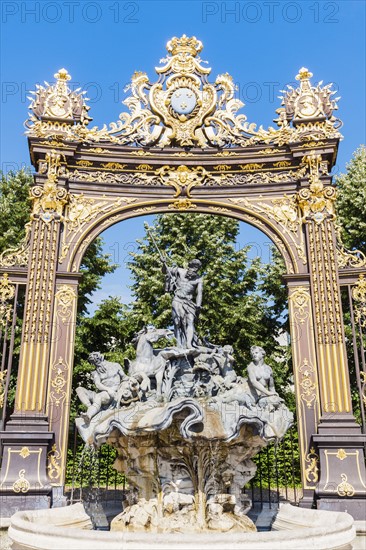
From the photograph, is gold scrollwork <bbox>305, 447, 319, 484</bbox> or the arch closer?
gold scrollwork <bbox>305, 447, 319, 484</bbox>

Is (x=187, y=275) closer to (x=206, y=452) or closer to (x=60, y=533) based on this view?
(x=206, y=452)

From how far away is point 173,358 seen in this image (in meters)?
7.91

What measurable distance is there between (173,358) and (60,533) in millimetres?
3479

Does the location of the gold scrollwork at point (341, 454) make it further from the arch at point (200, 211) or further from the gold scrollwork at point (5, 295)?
the gold scrollwork at point (5, 295)

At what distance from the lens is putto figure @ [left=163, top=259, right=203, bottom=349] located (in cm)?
858

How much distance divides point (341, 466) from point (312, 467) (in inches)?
19.9

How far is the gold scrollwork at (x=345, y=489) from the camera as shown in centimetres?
804

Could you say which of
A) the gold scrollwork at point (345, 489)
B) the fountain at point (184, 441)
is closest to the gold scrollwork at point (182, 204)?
the fountain at point (184, 441)

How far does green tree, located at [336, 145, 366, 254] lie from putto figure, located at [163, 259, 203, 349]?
5.99m

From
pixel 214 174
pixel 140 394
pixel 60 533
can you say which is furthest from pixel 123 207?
pixel 60 533

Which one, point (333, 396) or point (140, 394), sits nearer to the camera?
point (140, 394)

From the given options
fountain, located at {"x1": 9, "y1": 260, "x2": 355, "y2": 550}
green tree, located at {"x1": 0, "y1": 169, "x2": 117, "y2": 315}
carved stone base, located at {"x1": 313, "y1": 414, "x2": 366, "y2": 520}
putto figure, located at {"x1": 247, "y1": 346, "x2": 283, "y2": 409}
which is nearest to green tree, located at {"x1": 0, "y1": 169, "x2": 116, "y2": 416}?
green tree, located at {"x1": 0, "y1": 169, "x2": 117, "y2": 315}

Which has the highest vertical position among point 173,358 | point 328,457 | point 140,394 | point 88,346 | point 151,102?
point 151,102

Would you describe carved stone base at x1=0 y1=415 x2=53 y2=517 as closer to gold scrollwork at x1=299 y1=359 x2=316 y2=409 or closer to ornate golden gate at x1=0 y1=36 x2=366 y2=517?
ornate golden gate at x1=0 y1=36 x2=366 y2=517
